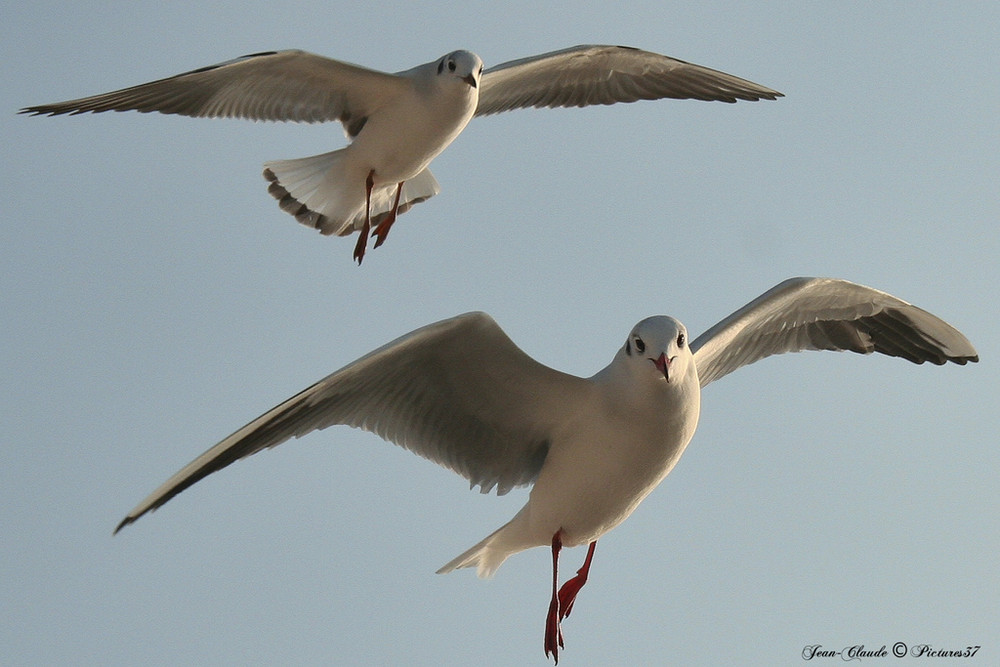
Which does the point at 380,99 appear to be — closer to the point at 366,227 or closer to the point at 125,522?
the point at 366,227

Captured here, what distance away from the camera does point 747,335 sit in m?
7.23

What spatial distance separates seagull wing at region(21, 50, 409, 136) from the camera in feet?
27.5

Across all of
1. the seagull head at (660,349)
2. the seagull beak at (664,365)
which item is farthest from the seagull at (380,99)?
the seagull beak at (664,365)

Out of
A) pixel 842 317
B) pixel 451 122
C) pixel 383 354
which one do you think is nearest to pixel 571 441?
pixel 383 354

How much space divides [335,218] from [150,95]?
5.19ft

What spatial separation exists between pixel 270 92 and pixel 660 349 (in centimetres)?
432

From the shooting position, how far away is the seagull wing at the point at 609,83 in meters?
9.51

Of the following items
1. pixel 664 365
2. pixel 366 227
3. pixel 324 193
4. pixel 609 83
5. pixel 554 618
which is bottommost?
pixel 554 618

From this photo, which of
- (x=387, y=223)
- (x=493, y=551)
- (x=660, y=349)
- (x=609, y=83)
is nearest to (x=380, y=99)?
(x=387, y=223)

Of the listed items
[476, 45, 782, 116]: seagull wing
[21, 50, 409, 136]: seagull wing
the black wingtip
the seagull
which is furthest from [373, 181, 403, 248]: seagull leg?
the black wingtip

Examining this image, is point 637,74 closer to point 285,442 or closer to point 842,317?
point 842,317

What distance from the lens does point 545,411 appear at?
6.46m

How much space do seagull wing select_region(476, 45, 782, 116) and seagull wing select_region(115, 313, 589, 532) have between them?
332 cm

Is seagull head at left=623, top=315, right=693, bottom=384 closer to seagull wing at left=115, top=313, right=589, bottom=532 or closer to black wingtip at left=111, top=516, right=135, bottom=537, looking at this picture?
seagull wing at left=115, top=313, right=589, bottom=532
